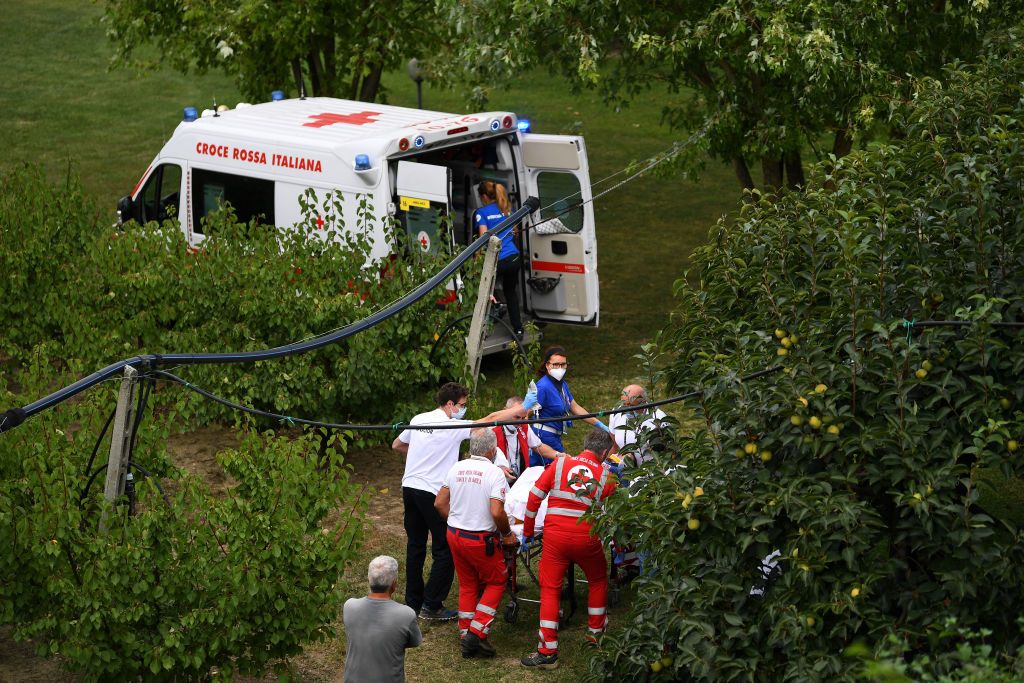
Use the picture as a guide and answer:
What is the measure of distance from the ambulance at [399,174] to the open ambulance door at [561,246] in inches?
0.5

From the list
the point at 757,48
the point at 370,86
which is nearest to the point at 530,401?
the point at 757,48

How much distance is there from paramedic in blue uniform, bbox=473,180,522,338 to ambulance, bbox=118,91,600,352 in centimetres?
24

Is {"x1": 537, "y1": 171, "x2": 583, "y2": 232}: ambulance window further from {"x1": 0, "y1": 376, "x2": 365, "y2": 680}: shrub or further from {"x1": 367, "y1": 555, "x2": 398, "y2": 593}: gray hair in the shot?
{"x1": 367, "y1": 555, "x2": 398, "y2": 593}: gray hair

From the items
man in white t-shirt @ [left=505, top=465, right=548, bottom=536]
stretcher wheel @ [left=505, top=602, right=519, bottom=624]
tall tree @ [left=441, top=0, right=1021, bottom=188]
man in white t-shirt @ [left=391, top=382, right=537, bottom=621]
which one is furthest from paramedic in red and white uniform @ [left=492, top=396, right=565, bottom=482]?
tall tree @ [left=441, top=0, right=1021, bottom=188]

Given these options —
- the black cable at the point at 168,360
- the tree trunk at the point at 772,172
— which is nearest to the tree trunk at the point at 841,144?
the tree trunk at the point at 772,172

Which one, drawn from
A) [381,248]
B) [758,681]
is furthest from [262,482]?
[381,248]

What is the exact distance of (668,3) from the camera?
13.0m

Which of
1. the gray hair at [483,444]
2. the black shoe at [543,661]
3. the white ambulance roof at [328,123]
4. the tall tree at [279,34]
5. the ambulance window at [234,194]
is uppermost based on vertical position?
the tall tree at [279,34]

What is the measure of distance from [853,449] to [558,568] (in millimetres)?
2539

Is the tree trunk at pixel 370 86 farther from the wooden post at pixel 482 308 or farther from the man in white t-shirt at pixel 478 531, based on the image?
the man in white t-shirt at pixel 478 531

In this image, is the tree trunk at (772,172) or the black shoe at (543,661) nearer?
the black shoe at (543,661)

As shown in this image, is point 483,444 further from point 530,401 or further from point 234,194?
point 234,194

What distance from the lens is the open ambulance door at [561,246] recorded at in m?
12.7

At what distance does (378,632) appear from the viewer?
20.8 ft
